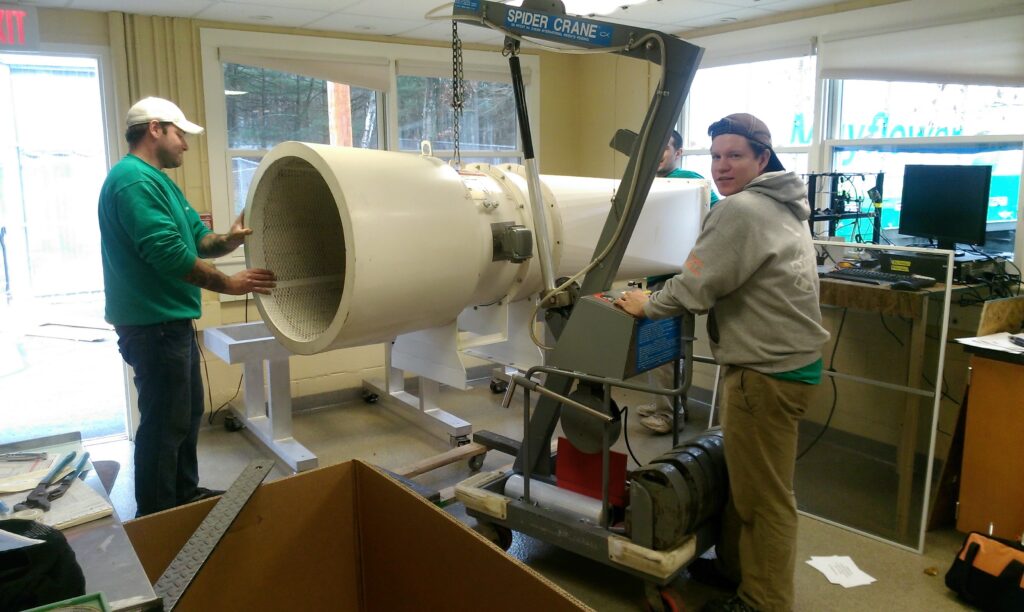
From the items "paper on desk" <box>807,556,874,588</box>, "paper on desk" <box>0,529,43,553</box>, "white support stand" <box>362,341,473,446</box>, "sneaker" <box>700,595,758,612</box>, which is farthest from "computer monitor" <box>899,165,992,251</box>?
"paper on desk" <box>0,529,43,553</box>

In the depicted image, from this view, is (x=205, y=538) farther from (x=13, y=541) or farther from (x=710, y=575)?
(x=710, y=575)

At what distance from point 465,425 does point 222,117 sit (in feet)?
7.42

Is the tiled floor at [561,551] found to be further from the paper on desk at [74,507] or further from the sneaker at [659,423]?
the paper on desk at [74,507]

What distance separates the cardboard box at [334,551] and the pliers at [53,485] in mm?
197

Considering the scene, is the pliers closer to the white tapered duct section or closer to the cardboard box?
the cardboard box

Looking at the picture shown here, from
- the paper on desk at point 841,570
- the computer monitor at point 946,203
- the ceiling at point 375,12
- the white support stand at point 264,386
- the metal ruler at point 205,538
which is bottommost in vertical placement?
the paper on desk at point 841,570

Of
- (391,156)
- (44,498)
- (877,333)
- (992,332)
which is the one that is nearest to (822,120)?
(877,333)

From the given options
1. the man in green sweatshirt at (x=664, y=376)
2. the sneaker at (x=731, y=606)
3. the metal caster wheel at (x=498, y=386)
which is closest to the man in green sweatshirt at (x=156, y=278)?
the sneaker at (x=731, y=606)

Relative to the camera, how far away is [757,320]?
7.27ft

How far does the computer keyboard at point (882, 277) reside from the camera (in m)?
2.95

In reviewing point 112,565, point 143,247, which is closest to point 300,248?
point 143,247

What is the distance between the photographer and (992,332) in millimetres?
3000

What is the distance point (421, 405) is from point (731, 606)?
7.37 ft

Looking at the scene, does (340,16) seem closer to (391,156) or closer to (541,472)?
(391,156)
